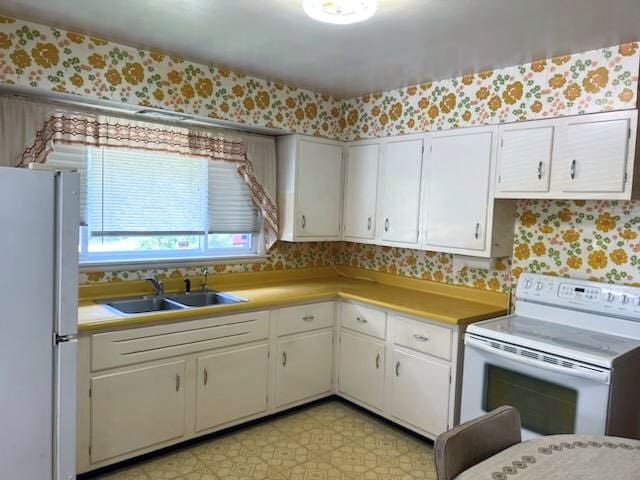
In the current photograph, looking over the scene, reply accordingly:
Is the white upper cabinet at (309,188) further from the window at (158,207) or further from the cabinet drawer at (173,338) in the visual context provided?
the cabinet drawer at (173,338)

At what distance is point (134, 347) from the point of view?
256 cm

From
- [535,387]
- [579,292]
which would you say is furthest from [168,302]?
[579,292]

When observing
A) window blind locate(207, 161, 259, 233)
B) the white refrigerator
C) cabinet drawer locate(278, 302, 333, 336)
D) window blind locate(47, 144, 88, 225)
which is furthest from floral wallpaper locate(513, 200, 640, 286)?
window blind locate(47, 144, 88, 225)

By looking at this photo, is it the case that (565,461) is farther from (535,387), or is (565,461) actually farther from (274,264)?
(274,264)

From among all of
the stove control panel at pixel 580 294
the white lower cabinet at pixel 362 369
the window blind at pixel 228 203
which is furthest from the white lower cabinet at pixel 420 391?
the window blind at pixel 228 203

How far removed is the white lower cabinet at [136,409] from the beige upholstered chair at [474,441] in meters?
1.79

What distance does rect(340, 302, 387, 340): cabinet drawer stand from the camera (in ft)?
10.5

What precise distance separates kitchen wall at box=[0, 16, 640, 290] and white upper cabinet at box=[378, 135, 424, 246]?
0.46ft

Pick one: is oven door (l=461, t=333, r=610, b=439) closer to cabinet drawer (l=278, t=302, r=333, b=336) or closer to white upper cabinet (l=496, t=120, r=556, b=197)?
white upper cabinet (l=496, t=120, r=556, b=197)

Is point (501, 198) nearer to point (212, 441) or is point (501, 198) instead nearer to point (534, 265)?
point (534, 265)

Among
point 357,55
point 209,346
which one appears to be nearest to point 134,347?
point 209,346

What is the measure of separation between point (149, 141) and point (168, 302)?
3.34 ft

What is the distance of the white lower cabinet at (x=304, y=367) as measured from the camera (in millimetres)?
3234

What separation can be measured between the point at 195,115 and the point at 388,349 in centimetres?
192
